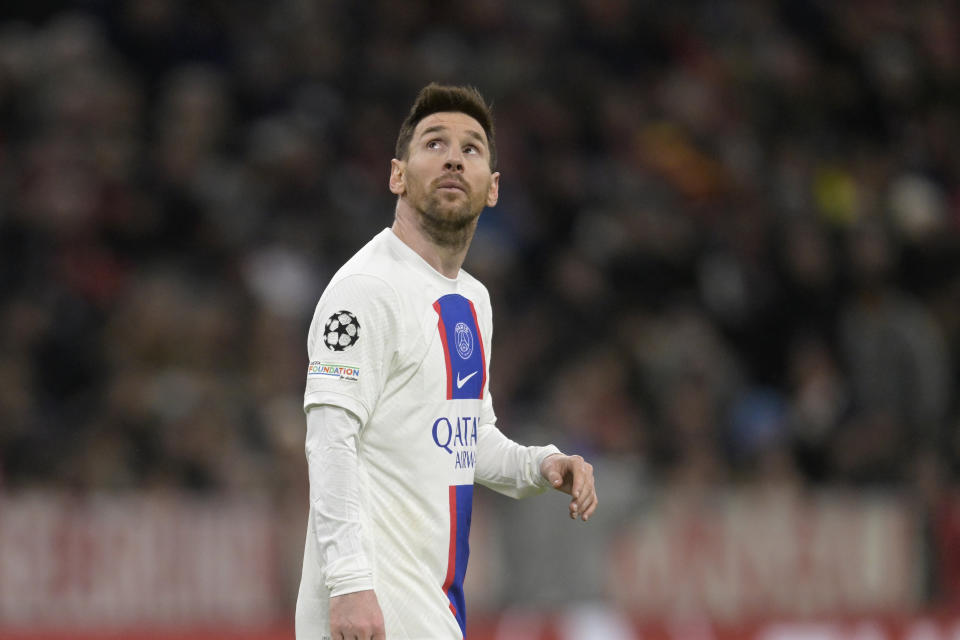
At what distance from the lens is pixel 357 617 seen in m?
3.62

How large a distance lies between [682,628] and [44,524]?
3469mm

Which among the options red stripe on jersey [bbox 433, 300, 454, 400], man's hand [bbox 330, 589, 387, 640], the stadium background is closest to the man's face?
red stripe on jersey [bbox 433, 300, 454, 400]

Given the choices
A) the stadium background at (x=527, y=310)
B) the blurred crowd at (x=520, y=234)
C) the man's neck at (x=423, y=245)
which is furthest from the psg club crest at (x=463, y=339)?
the blurred crowd at (x=520, y=234)

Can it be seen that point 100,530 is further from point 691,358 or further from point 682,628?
point 691,358

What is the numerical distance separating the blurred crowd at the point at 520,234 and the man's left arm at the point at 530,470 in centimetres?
424

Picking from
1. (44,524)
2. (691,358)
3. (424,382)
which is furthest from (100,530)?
(424,382)

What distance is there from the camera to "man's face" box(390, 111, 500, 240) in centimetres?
409

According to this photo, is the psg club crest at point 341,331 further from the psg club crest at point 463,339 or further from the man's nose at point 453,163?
the man's nose at point 453,163

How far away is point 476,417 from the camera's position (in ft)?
13.9

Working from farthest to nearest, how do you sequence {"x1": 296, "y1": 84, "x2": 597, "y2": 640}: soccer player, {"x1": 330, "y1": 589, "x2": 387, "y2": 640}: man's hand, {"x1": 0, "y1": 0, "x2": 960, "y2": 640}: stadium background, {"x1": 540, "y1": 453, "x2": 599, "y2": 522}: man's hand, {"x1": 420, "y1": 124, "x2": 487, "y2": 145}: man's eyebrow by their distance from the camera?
{"x1": 0, "y1": 0, "x2": 960, "y2": 640}: stadium background → {"x1": 420, "y1": 124, "x2": 487, "y2": 145}: man's eyebrow → {"x1": 540, "y1": 453, "x2": 599, "y2": 522}: man's hand → {"x1": 296, "y1": 84, "x2": 597, "y2": 640}: soccer player → {"x1": 330, "y1": 589, "x2": 387, "y2": 640}: man's hand

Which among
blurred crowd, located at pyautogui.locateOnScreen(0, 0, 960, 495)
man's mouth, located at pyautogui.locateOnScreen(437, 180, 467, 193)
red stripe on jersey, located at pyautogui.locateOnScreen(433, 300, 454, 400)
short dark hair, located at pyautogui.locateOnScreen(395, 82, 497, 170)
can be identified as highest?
blurred crowd, located at pyautogui.locateOnScreen(0, 0, 960, 495)

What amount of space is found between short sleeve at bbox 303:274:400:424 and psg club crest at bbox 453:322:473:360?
0.24m

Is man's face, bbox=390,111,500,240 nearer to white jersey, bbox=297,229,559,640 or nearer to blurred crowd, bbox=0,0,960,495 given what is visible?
white jersey, bbox=297,229,559,640

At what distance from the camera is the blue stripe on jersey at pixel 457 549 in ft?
13.4
